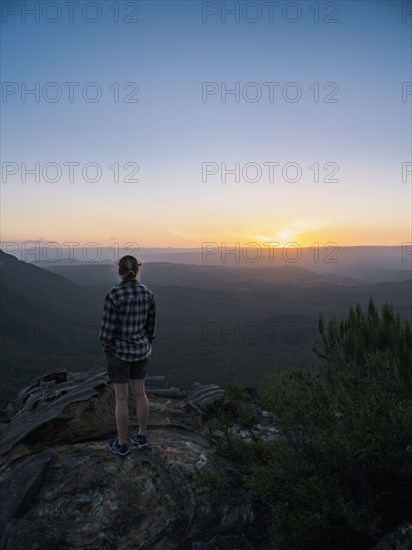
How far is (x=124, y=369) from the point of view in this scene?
5.19 metres

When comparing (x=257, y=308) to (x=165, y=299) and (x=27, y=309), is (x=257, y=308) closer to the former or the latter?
(x=165, y=299)

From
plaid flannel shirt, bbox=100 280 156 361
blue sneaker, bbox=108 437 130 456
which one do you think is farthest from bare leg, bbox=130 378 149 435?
plaid flannel shirt, bbox=100 280 156 361

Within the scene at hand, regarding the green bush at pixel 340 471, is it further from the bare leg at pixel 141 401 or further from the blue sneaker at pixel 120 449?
the blue sneaker at pixel 120 449

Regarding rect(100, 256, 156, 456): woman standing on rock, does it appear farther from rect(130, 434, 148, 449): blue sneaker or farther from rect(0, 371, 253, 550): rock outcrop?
rect(0, 371, 253, 550): rock outcrop

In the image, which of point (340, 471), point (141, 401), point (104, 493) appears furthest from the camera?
point (141, 401)

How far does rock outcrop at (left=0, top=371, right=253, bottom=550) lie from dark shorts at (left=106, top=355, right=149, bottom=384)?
1152 mm

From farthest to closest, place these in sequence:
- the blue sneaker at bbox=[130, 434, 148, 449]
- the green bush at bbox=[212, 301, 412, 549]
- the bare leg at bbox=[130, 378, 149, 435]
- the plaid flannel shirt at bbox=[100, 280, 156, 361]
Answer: the blue sneaker at bbox=[130, 434, 148, 449]
the bare leg at bbox=[130, 378, 149, 435]
the plaid flannel shirt at bbox=[100, 280, 156, 361]
the green bush at bbox=[212, 301, 412, 549]

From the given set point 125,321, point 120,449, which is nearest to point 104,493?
point 120,449

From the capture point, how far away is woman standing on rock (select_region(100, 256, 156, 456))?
508 centimetres

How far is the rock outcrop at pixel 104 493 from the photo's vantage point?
4590 mm

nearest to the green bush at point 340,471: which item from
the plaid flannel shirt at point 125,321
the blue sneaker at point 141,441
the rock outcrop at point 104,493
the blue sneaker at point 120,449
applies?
the rock outcrop at point 104,493

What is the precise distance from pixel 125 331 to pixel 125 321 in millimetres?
121

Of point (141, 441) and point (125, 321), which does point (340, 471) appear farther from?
point (125, 321)

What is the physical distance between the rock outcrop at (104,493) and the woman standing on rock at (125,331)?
2.28ft
